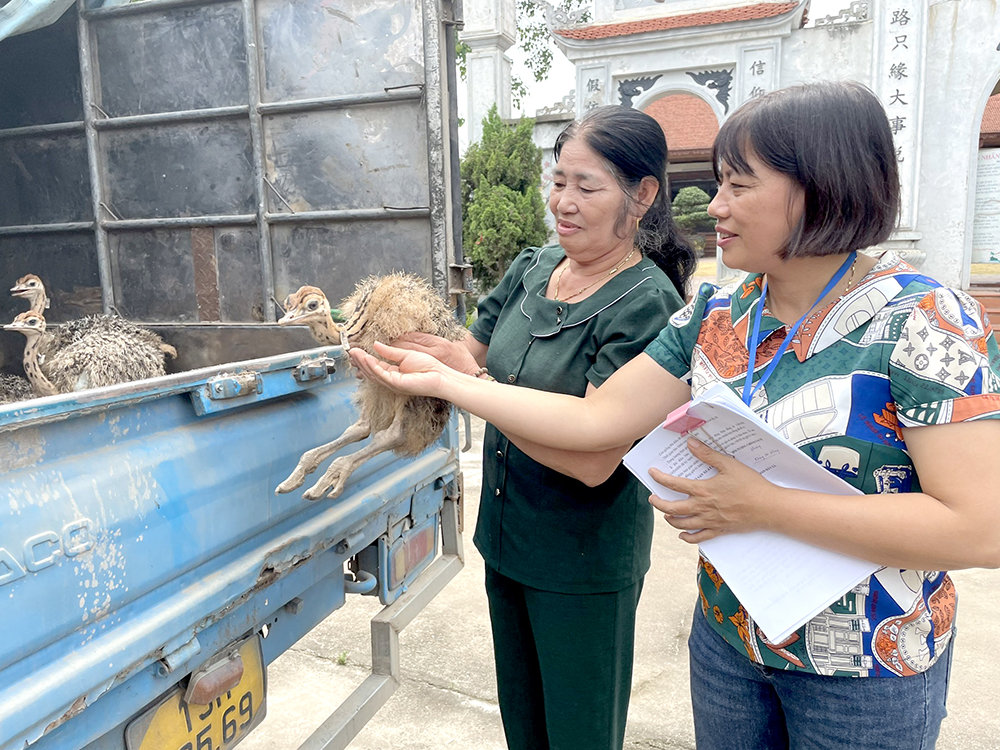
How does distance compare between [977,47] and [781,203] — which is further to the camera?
[977,47]

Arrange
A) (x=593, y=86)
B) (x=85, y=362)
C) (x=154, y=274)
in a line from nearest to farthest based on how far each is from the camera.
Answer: (x=85, y=362), (x=154, y=274), (x=593, y=86)

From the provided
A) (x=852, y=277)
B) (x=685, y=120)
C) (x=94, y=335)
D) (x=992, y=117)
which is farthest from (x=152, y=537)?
(x=992, y=117)

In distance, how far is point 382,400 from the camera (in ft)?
6.34

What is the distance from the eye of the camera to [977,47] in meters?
8.84

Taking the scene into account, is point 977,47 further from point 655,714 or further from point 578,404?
point 578,404

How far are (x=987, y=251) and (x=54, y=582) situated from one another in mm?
10846

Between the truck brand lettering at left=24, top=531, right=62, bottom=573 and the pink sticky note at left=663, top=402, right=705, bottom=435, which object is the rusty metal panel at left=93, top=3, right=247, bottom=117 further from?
the pink sticky note at left=663, top=402, right=705, bottom=435

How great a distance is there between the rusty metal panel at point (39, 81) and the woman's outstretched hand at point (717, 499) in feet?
12.0

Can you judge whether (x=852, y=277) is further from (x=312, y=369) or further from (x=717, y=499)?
(x=312, y=369)

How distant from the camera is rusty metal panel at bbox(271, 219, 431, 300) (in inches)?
129

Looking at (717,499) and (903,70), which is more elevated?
(903,70)

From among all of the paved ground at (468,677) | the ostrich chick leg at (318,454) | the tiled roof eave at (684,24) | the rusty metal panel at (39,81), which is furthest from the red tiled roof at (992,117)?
the ostrich chick leg at (318,454)

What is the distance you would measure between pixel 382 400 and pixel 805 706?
1.15m

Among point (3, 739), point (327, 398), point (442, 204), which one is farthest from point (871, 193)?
point (442, 204)
